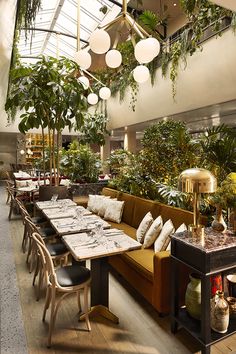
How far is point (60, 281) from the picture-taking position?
97.3 inches

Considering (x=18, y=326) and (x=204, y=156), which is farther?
(x=204, y=156)

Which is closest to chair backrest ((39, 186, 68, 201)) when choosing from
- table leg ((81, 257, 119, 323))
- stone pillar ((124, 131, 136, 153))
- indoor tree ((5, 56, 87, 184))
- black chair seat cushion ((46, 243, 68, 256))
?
indoor tree ((5, 56, 87, 184))

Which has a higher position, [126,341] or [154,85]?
[154,85]

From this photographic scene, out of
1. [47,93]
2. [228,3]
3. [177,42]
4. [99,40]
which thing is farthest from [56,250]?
[177,42]

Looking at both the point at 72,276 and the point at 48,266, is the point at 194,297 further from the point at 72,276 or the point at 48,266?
the point at 48,266

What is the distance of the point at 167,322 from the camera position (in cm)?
259

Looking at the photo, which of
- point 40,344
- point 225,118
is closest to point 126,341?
point 40,344

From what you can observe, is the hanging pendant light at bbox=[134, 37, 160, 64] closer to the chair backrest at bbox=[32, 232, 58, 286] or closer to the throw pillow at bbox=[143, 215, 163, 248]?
the throw pillow at bbox=[143, 215, 163, 248]

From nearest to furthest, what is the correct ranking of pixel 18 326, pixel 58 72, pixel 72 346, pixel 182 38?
pixel 72 346 → pixel 18 326 → pixel 58 72 → pixel 182 38

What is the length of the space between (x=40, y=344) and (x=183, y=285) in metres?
1.46

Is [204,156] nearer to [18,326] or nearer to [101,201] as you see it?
[101,201]

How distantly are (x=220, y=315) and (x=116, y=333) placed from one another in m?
0.95

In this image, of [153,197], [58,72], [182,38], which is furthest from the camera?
[182,38]

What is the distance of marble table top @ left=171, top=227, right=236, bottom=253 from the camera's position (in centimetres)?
218
